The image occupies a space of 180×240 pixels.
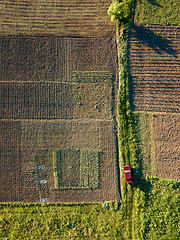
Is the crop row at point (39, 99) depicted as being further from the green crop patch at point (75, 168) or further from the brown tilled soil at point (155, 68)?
the brown tilled soil at point (155, 68)

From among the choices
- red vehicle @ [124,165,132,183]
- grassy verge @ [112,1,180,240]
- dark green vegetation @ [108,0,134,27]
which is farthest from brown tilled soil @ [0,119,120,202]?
dark green vegetation @ [108,0,134,27]

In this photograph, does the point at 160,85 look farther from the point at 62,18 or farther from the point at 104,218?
the point at 104,218

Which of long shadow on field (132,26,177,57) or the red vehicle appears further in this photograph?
long shadow on field (132,26,177,57)

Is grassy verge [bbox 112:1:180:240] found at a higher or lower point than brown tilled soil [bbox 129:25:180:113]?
lower

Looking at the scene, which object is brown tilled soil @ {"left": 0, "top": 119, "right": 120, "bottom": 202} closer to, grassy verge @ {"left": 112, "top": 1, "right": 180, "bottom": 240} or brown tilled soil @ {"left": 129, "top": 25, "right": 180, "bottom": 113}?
grassy verge @ {"left": 112, "top": 1, "right": 180, "bottom": 240}

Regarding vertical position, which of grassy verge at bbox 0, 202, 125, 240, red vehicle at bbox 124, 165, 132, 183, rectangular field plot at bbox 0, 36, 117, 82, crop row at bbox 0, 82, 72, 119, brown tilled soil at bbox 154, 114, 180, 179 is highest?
rectangular field plot at bbox 0, 36, 117, 82

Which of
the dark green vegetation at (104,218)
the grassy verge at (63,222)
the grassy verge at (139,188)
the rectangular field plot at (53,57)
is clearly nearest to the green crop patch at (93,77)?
the rectangular field plot at (53,57)

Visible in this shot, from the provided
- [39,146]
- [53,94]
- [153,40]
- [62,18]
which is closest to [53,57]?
[53,94]
